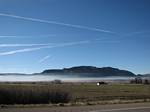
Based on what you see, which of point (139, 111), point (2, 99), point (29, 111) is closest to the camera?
point (29, 111)

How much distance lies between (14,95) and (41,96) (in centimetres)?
273

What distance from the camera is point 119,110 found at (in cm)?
2358

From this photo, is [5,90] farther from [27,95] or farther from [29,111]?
[29,111]

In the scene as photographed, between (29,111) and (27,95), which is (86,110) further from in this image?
(27,95)

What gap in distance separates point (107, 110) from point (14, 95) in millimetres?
16724

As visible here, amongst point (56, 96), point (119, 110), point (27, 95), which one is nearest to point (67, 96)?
point (56, 96)

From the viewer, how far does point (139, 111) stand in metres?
23.4

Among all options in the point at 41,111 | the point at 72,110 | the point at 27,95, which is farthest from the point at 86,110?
the point at 27,95

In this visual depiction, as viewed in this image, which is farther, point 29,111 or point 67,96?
point 67,96

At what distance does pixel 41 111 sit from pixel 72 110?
1.95 meters

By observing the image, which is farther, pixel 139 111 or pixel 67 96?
pixel 67 96

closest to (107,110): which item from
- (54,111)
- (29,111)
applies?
(54,111)

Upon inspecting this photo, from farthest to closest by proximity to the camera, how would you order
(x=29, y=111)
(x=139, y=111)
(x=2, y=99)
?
(x=2, y=99) → (x=139, y=111) → (x=29, y=111)

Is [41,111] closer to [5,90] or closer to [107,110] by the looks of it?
[107,110]
